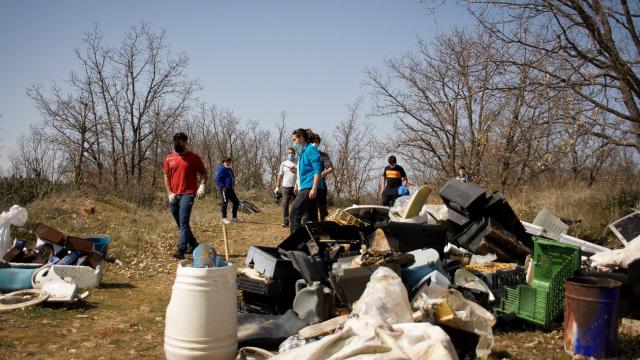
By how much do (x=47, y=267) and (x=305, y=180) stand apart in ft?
11.6

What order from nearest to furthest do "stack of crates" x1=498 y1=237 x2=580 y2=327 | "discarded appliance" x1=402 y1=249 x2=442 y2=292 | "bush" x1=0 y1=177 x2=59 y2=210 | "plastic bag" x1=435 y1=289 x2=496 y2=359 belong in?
1. "plastic bag" x1=435 y1=289 x2=496 y2=359
2. "stack of crates" x1=498 y1=237 x2=580 y2=327
3. "discarded appliance" x1=402 y1=249 x2=442 y2=292
4. "bush" x1=0 y1=177 x2=59 y2=210

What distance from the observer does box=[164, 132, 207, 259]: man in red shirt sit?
7.60m

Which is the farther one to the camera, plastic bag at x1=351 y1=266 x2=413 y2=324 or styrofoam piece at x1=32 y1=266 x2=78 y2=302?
styrofoam piece at x1=32 y1=266 x2=78 y2=302

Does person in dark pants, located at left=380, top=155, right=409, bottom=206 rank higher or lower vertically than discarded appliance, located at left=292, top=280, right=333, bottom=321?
higher

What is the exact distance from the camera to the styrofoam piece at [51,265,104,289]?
19.2 ft

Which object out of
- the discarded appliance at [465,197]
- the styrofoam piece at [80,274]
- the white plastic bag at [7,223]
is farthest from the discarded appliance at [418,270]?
the white plastic bag at [7,223]

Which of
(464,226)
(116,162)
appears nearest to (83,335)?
(464,226)

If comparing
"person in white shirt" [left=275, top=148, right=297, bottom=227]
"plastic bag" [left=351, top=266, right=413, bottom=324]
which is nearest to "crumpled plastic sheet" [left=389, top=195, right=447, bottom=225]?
"plastic bag" [left=351, top=266, right=413, bottom=324]

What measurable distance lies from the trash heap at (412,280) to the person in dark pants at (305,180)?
0.75 meters

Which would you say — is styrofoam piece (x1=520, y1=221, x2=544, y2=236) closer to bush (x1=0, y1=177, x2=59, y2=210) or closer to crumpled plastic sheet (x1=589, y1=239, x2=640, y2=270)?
crumpled plastic sheet (x1=589, y1=239, x2=640, y2=270)

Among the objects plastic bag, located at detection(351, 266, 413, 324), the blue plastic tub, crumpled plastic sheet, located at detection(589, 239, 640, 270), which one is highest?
crumpled plastic sheet, located at detection(589, 239, 640, 270)

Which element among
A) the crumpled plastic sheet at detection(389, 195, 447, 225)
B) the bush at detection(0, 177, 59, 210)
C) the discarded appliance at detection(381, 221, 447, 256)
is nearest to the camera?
the discarded appliance at detection(381, 221, 447, 256)

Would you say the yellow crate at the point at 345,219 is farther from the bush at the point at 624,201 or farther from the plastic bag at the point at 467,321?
the bush at the point at 624,201

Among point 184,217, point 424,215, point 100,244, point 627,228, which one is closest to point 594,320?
point 424,215
